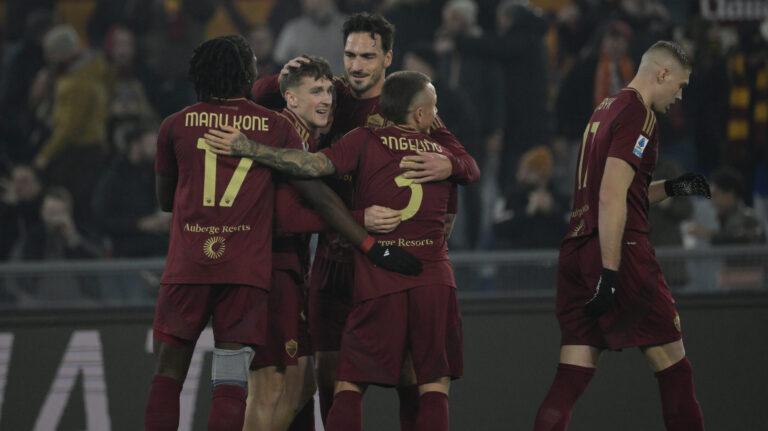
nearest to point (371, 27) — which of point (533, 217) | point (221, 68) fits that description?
point (221, 68)

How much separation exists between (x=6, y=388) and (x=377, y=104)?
277 centimetres

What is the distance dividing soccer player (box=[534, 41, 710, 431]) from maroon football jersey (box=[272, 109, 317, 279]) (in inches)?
45.9

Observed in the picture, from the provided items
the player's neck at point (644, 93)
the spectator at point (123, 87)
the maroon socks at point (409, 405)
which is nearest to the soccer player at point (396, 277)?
the maroon socks at point (409, 405)

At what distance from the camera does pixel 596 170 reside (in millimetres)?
4145

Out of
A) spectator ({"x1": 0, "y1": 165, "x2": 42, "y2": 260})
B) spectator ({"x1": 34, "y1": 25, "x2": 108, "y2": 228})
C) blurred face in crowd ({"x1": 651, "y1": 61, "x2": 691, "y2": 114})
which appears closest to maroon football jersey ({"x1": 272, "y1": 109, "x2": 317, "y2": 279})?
blurred face in crowd ({"x1": 651, "y1": 61, "x2": 691, "y2": 114})

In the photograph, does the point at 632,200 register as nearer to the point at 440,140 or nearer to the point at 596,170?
the point at 596,170

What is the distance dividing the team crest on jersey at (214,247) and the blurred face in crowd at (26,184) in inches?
184

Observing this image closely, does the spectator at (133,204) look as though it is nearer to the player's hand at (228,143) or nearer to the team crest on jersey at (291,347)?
the team crest on jersey at (291,347)

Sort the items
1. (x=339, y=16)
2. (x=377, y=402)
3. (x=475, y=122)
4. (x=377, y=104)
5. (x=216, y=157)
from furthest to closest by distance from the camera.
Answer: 1. (x=339, y=16)
2. (x=475, y=122)
3. (x=377, y=402)
4. (x=377, y=104)
5. (x=216, y=157)

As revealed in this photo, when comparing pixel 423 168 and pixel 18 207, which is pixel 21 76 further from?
pixel 423 168

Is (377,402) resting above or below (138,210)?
below

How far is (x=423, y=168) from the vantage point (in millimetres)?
3959

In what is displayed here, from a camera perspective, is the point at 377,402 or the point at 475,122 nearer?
the point at 377,402

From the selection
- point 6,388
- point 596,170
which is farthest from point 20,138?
point 596,170
